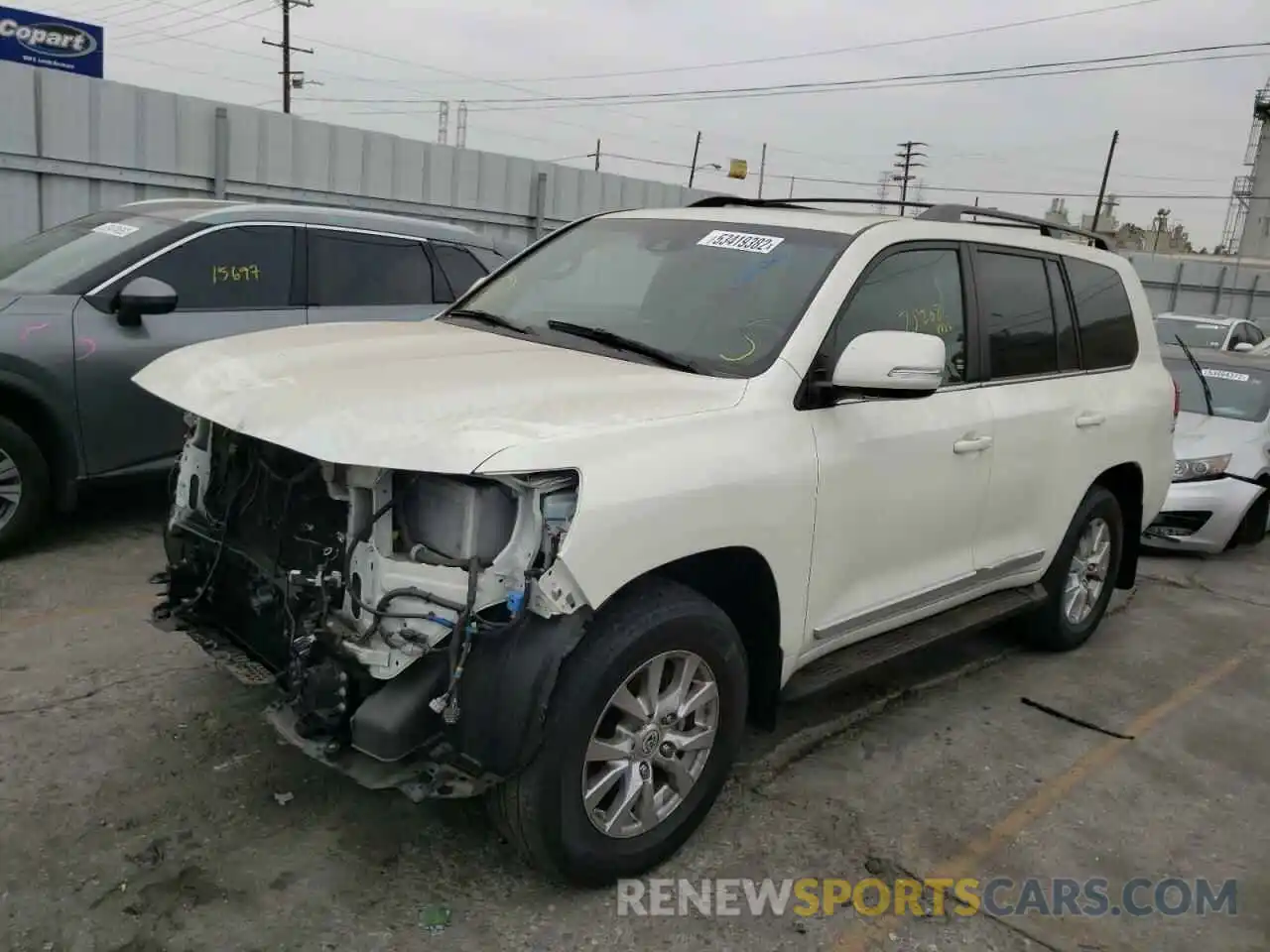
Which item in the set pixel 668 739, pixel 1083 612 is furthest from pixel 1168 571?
pixel 668 739

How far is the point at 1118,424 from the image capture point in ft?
16.6

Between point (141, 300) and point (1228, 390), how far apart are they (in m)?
8.06

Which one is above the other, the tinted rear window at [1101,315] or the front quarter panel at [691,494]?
the tinted rear window at [1101,315]

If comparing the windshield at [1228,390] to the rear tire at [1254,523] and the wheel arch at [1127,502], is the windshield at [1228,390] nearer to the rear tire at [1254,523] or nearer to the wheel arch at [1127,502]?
the rear tire at [1254,523]

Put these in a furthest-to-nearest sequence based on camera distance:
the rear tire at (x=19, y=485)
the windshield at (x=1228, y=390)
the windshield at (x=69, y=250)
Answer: the windshield at (x=1228, y=390) → the windshield at (x=69, y=250) → the rear tire at (x=19, y=485)

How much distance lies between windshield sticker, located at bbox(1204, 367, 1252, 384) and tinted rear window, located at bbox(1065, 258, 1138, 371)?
4185mm

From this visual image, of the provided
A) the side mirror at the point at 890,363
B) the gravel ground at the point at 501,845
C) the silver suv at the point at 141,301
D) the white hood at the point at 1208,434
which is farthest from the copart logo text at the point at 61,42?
the side mirror at the point at 890,363

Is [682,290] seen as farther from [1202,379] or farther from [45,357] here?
[1202,379]

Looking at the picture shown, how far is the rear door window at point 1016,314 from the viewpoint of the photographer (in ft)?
14.1

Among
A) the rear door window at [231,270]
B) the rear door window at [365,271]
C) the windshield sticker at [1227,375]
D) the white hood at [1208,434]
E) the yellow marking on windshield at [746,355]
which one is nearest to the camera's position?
the yellow marking on windshield at [746,355]

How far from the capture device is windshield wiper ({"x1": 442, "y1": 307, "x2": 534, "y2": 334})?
3979mm

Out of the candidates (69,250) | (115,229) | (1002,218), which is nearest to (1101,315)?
(1002,218)

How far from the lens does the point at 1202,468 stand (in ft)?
25.6

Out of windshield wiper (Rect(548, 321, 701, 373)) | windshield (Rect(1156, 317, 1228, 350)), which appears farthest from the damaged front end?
windshield (Rect(1156, 317, 1228, 350))
